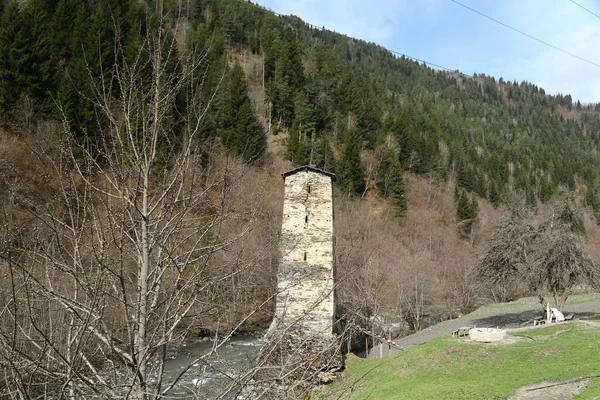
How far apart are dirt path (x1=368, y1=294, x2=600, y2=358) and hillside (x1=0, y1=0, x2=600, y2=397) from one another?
154 cm

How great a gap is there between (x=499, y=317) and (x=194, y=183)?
24.6 meters

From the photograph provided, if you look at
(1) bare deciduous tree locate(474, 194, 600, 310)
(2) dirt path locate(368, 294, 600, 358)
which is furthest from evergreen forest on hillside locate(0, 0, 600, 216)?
(2) dirt path locate(368, 294, 600, 358)

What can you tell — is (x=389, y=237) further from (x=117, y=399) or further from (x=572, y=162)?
(x=572, y=162)

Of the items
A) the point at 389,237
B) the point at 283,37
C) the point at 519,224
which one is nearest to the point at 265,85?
the point at 283,37

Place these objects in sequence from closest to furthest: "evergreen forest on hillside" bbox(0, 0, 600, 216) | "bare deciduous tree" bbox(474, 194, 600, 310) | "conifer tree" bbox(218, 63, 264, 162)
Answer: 1. "bare deciduous tree" bbox(474, 194, 600, 310)
2. "evergreen forest on hillside" bbox(0, 0, 600, 216)
3. "conifer tree" bbox(218, 63, 264, 162)

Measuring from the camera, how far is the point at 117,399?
2865mm

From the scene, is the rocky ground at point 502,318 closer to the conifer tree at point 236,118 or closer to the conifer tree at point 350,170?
the conifer tree at point 350,170

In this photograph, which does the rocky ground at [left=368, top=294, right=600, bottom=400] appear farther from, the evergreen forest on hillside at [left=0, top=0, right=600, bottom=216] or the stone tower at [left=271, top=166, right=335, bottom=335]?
the evergreen forest on hillside at [left=0, top=0, right=600, bottom=216]

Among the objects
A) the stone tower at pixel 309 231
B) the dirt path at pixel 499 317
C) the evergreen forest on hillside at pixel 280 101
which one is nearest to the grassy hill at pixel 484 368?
the stone tower at pixel 309 231

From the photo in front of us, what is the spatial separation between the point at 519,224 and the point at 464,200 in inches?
1489

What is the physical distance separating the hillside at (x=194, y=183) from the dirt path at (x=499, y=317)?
1.54 meters

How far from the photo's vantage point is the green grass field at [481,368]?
1016 cm

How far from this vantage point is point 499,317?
24203mm

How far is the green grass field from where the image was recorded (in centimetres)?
1016
